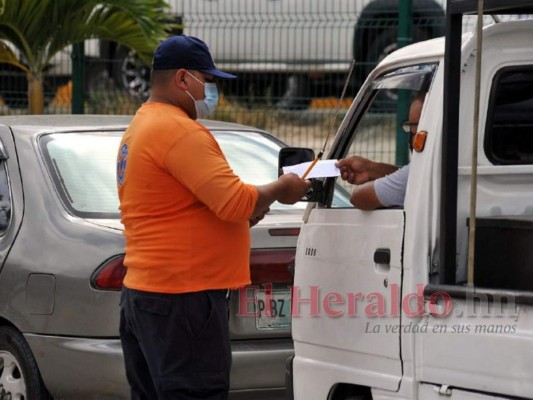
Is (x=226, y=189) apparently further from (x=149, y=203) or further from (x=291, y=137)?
(x=291, y=137)

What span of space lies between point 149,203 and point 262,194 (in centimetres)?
44

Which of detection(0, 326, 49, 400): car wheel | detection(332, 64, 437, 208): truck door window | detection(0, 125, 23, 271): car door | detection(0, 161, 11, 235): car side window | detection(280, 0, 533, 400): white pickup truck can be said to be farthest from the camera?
detection(332, 64, 437, 208): truck door window

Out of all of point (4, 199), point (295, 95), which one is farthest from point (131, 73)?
point (4, 199)

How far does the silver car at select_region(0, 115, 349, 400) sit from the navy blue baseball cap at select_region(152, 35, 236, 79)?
1.19 meters

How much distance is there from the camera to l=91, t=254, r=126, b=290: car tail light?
5.42m

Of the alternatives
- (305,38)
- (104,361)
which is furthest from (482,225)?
(305,38)

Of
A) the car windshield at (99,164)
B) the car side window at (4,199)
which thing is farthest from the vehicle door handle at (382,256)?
the car side window at (4,199)

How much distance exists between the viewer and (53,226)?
570 cm

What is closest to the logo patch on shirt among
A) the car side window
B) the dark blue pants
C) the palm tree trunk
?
the dark blue pants

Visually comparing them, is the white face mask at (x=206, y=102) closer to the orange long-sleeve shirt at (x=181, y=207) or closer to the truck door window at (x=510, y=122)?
the orange long-sleeve shirt at (x=181, y=207)

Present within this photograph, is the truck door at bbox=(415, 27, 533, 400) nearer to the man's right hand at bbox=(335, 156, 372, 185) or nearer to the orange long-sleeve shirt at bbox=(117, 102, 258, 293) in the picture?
the man's right hand at bbox=(335, 156, 372, 185)

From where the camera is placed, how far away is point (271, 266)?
5496mm

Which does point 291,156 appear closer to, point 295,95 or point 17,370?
point 17,370

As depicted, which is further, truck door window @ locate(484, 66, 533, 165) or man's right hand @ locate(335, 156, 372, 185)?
man's right hand @ locate(335, 156, 372, 185)
